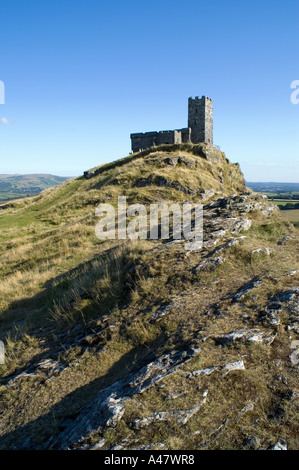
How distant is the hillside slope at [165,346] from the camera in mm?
4039

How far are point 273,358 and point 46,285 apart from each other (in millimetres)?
9014

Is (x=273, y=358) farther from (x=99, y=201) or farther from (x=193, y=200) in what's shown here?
(x=99, y=201)

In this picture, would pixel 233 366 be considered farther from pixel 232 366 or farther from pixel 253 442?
pixel 253 442

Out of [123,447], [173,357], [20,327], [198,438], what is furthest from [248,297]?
[20,327]

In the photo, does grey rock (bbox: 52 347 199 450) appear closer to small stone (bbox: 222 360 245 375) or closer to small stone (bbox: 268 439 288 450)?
small stone (bbox: 222 360 245 375)

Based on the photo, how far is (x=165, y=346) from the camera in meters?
5.64

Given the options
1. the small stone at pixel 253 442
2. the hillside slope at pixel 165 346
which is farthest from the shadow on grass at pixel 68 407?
the small stone at pixel 253 442

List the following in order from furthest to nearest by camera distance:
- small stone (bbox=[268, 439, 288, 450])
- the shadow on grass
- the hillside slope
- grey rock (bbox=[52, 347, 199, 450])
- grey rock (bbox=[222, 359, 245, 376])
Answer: grey rock (bbox=[222, 359, 245, 376]) < the shadow on grass < grey rock (bbox=[52, 347, 199, 450]) < the hillside slope < small stone (bbox=[268, 439, 288, 450])

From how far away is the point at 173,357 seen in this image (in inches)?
206

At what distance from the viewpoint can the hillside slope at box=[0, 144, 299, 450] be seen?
4.04 metres

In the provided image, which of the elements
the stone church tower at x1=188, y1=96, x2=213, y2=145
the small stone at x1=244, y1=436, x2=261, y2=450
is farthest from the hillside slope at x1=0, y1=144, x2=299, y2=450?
the stone church tower at x1=188, y1=96, x2=213, y2=145

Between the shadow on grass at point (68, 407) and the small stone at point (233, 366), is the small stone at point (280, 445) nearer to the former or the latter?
the small stone at point (233, 366)

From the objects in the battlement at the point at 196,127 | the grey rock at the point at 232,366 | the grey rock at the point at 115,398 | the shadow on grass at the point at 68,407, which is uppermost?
the battlement at the point at 196,127

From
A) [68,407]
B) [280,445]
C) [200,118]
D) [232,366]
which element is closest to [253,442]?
[280,445]
